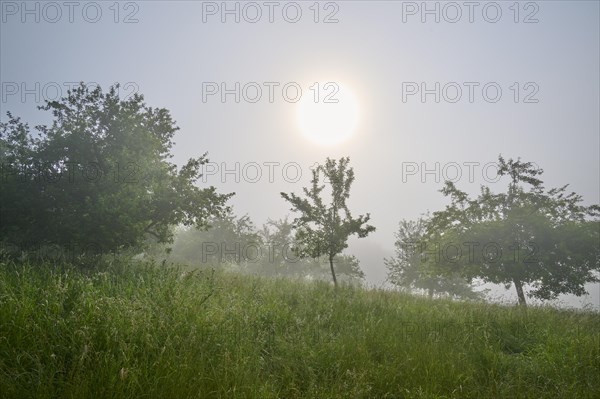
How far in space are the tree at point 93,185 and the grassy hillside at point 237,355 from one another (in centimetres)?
516

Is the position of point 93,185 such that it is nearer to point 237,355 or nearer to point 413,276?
point 237,355

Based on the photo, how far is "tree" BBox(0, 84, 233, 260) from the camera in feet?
34.0

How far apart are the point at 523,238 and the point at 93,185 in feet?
69.7

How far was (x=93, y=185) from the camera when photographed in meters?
11.2

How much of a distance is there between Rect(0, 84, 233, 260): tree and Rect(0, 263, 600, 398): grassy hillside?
16.9 ft

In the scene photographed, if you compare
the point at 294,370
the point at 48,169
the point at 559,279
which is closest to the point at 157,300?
the point at 294,370

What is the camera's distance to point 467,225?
712 inches

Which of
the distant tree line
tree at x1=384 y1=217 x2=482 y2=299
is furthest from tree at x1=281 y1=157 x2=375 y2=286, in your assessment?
tree at x1=384 y1=217 x2=482 y2=299

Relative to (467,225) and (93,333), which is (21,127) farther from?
(467,225)

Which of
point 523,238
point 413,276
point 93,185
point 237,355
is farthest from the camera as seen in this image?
point 413,276

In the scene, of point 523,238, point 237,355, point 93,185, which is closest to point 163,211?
point 93,185

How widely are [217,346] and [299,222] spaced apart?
935 cm

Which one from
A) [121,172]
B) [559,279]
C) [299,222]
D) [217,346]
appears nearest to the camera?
[217,346]

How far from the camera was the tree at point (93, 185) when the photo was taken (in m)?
10.4
